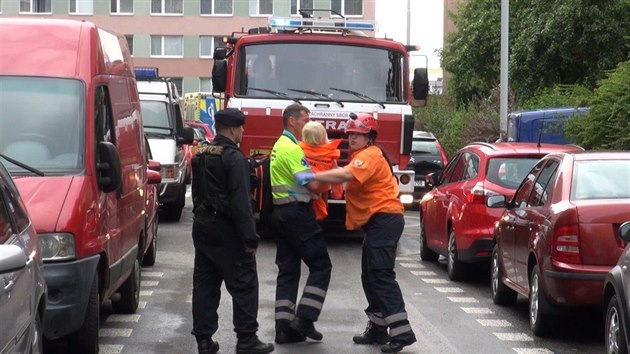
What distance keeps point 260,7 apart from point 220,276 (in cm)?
7371

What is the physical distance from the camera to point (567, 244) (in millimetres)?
10555

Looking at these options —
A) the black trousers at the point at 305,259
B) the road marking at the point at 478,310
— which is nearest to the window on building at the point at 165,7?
the road marking at the point at 478,310

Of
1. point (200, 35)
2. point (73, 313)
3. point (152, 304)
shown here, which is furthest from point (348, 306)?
point (200, 35)

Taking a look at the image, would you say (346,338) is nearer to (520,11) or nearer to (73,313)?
(73,313)

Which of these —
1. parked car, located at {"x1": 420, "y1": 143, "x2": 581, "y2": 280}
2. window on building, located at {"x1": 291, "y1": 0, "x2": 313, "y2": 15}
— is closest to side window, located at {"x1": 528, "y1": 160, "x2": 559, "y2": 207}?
parked car, located at {"x1": 420, "y1": 143, "x2": 581, "y2": 280}

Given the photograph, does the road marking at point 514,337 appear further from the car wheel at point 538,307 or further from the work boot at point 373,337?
the work boot at point 373,337

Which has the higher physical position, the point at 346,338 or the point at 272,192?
the point at 272,192

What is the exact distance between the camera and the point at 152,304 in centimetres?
1325

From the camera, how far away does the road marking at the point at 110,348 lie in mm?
10484

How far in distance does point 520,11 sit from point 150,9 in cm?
4396

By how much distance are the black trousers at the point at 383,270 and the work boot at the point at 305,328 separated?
478 mm

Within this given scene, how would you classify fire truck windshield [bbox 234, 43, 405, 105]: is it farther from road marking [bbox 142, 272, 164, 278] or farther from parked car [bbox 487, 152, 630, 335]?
parked car [bbox 487, 152, 630, 335]

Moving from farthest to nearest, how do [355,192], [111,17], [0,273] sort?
[111,17] < [355,192] < [0,273]

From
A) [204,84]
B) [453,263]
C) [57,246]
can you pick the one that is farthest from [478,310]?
[204,84]
